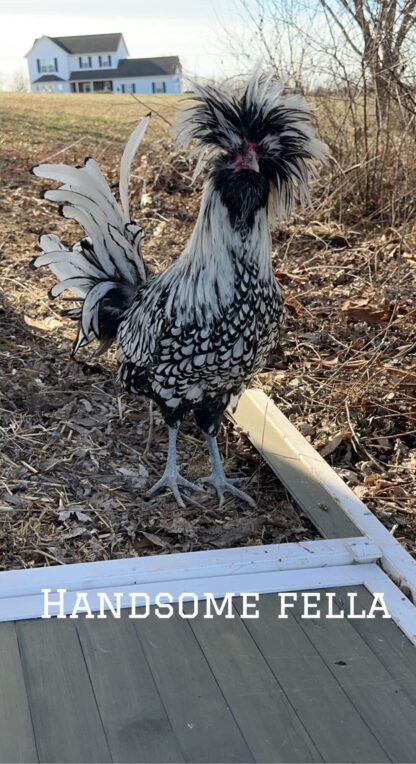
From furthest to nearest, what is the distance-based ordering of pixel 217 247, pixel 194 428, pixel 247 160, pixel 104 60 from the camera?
pixel 104 60, pixel 194 428, pixel 217 247, pixel 247 160

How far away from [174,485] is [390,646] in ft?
5.49

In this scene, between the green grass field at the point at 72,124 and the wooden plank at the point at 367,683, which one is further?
the green grass field at the point at 72,124

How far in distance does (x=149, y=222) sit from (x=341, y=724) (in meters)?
6.66

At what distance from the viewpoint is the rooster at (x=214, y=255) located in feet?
9.87

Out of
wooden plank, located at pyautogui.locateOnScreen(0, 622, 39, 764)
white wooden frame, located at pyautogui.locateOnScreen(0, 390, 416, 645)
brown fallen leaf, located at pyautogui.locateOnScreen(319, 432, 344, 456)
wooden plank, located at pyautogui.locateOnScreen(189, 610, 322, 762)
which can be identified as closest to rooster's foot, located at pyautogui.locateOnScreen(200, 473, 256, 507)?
brown fallen leaf, located at pyautogui.locateOnScreen(319, 432, 344, 456)

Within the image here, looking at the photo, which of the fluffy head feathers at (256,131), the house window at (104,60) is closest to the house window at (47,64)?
the house window at (104,60)

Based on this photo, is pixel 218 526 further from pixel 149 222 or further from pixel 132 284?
pixel 149 222

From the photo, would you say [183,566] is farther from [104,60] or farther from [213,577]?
[104,60]

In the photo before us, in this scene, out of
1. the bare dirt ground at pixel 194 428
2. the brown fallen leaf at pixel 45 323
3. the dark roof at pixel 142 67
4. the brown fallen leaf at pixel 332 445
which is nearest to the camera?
the bare dirt ground at pixel 194 428

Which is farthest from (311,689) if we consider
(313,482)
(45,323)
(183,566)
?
(45,323)

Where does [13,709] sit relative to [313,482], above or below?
above

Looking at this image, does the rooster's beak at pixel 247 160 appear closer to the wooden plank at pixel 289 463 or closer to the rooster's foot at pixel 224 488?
the wooden plank at pixel 289 463

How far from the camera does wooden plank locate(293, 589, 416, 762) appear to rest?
2023 mm

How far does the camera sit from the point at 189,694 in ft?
7.06
